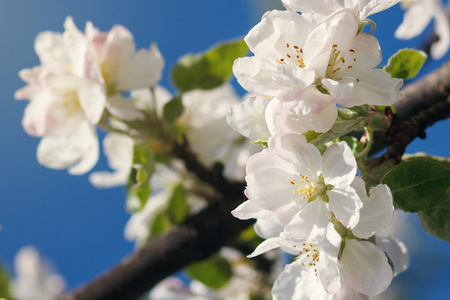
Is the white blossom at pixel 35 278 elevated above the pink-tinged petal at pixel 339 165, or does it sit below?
below

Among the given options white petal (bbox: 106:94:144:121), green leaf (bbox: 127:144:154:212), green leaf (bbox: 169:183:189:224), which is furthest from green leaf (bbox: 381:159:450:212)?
green leaf (bbox: 169:183:189:224)

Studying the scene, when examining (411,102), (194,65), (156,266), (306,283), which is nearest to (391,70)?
(411,102)

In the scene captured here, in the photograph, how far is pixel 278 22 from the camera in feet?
2.18

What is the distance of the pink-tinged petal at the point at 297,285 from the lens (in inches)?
26.5

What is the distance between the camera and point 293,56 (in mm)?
689

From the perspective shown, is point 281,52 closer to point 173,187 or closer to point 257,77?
point 257,77

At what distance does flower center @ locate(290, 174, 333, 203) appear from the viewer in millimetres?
665

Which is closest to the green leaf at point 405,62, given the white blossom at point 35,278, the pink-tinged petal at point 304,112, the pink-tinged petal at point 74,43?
the pink-tinged petal at point 304,112

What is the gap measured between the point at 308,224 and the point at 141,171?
46cm

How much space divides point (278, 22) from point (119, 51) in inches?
21.9

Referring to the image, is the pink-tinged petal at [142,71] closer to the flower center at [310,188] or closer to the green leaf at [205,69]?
the green leaf at [205,69]

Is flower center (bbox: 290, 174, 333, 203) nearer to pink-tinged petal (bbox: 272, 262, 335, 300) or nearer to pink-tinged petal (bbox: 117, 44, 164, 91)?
pink-tinged petal (bbox: 272, 262, 335, 300)

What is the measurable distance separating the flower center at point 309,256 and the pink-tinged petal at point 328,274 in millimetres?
75

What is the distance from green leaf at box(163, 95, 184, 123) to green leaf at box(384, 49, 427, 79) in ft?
1.71
